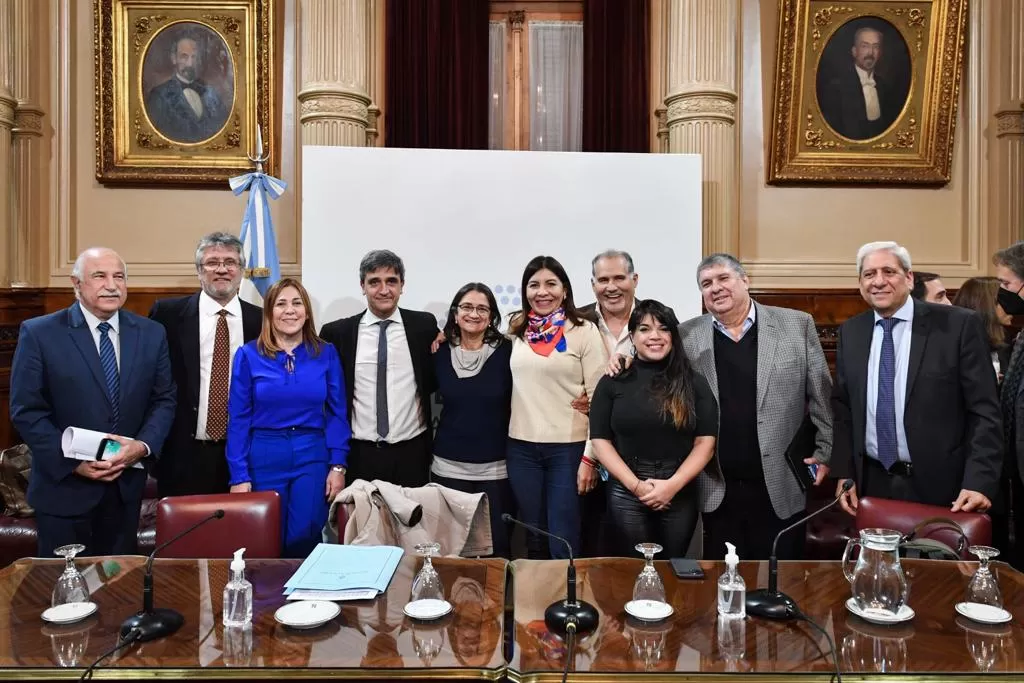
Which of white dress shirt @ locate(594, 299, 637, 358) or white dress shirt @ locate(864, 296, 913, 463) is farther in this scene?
white dress shirt @ locate(594, 299, 637, 358)

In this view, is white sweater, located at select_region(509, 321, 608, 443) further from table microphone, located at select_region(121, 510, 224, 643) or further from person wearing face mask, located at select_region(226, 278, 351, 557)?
table microphone, located at select_region(121, 510, 224, 643)

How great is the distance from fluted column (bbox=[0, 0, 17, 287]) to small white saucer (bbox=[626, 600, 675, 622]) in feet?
16.5

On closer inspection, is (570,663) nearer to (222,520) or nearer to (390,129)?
(222,520)

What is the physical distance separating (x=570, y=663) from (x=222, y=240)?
235 centimetres

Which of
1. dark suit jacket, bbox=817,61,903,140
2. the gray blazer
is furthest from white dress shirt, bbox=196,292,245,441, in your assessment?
dark suit jacket, bbox=817,61,903,140

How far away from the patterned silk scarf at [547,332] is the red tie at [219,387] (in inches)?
47.9

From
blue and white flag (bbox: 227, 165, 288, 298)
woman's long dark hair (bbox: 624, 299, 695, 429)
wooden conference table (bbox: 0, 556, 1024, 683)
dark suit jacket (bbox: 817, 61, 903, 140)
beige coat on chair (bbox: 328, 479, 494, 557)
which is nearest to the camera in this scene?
wooden conference table (bbox: 0, 556, 1024, 683)

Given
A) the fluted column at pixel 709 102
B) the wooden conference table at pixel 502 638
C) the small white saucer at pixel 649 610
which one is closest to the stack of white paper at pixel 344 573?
the wooden conference table at pixel 502 638

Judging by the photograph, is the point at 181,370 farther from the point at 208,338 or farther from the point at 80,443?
the point at 80,443

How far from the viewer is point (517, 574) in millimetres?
1877

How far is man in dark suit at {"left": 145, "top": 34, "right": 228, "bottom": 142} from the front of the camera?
5203mm

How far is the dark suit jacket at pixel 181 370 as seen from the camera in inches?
117

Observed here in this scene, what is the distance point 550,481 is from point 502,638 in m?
1.42

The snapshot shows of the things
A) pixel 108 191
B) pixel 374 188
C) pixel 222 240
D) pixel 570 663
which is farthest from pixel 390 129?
pixel 570 663
